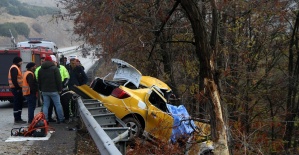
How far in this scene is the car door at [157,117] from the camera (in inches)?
384

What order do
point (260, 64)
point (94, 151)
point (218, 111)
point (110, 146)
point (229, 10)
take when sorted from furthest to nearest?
point (260, 64), point (229, 10), point (94, 151), point (218, 111), point (110, 146)

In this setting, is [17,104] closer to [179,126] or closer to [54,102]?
[54,102]

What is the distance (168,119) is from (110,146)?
16.2 ft

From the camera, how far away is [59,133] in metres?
9.59

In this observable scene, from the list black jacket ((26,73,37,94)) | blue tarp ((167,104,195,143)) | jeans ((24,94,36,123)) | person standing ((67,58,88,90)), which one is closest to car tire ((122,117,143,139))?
blue tarp ((167,104,195,143))

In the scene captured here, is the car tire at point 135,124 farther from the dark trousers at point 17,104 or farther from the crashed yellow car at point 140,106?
the dark trousers at point 17,104

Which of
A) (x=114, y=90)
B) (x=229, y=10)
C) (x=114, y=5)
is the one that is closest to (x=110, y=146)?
(x=114, y=90)

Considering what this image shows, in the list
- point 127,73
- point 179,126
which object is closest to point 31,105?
point 127,73

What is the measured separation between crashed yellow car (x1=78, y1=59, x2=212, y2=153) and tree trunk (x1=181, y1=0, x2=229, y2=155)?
244 cm

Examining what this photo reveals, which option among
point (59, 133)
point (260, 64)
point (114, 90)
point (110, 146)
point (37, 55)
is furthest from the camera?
point (260, 64)

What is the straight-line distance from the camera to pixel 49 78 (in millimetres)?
10875

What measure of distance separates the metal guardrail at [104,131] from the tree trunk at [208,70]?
1.28 m

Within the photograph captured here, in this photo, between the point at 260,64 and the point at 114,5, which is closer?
the point at 114,5

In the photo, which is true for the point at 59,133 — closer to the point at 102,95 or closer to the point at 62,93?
the point at 102,95
